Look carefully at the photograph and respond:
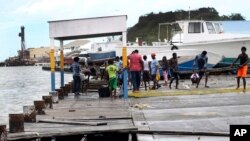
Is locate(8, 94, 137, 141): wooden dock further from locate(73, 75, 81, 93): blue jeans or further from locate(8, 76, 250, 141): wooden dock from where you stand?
locate(73, 75, 81, 93): blue jeans

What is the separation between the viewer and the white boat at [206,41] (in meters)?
40.1

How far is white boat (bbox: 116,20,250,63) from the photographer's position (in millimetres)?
40125

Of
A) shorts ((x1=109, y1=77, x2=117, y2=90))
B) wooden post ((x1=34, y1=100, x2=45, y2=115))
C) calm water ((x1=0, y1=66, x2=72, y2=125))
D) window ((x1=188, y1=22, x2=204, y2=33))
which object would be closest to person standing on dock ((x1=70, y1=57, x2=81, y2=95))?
shorts ((x1=109, y1=77, x2=117, y2=90))

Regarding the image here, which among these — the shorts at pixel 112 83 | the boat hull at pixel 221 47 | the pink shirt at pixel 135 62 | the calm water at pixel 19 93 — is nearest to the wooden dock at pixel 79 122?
the shorts at pixel 112 83

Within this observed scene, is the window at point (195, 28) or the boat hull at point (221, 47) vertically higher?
the window at point (195, 28)

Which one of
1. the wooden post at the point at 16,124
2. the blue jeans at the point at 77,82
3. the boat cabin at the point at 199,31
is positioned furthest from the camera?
the boat cabin at the point at 199,31

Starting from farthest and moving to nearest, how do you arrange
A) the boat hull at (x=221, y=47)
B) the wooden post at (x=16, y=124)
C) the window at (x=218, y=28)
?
the window at (x=218, y=28), the boat hull at (x=221, y=47), the wooden post at (x=16, y=124)

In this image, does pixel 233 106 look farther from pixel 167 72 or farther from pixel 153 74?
pixel 167 72

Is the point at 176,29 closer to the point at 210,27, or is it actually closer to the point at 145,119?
the point at 210,27

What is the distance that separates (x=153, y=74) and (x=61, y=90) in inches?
216

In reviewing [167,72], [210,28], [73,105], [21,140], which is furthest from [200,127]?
[210,28]

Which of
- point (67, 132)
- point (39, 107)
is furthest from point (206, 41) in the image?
point (67, 132)

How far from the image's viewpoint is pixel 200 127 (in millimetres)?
12789

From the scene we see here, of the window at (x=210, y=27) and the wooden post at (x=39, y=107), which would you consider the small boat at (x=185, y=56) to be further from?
the wooden post at (x=39, y=107)
